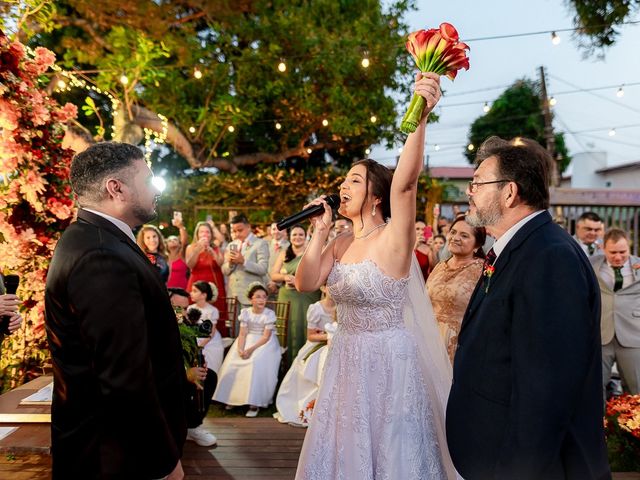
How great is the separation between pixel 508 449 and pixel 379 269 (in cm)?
113

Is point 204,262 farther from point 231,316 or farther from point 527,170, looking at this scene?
point 527,170

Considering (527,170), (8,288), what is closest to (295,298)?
(8,288)

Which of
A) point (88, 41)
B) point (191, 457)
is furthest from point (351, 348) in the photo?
point (88, 41)

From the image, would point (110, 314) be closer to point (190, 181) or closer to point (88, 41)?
point (88, 41)

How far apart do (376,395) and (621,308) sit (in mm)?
3741

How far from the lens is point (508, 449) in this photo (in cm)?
158

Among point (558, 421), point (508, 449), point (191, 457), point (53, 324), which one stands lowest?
point (191, 457)

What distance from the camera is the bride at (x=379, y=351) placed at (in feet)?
7.59

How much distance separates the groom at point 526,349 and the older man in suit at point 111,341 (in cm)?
108

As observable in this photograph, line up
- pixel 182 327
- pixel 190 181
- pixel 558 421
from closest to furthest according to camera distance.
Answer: pixel 558 421, pixel 182 327, pixel 190 181

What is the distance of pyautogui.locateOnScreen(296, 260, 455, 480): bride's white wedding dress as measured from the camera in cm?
232

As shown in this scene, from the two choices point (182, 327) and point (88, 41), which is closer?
point (182, 327)

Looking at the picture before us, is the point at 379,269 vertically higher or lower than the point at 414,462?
higher

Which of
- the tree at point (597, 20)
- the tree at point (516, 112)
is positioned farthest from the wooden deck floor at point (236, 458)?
the tree at point (516, 112)
